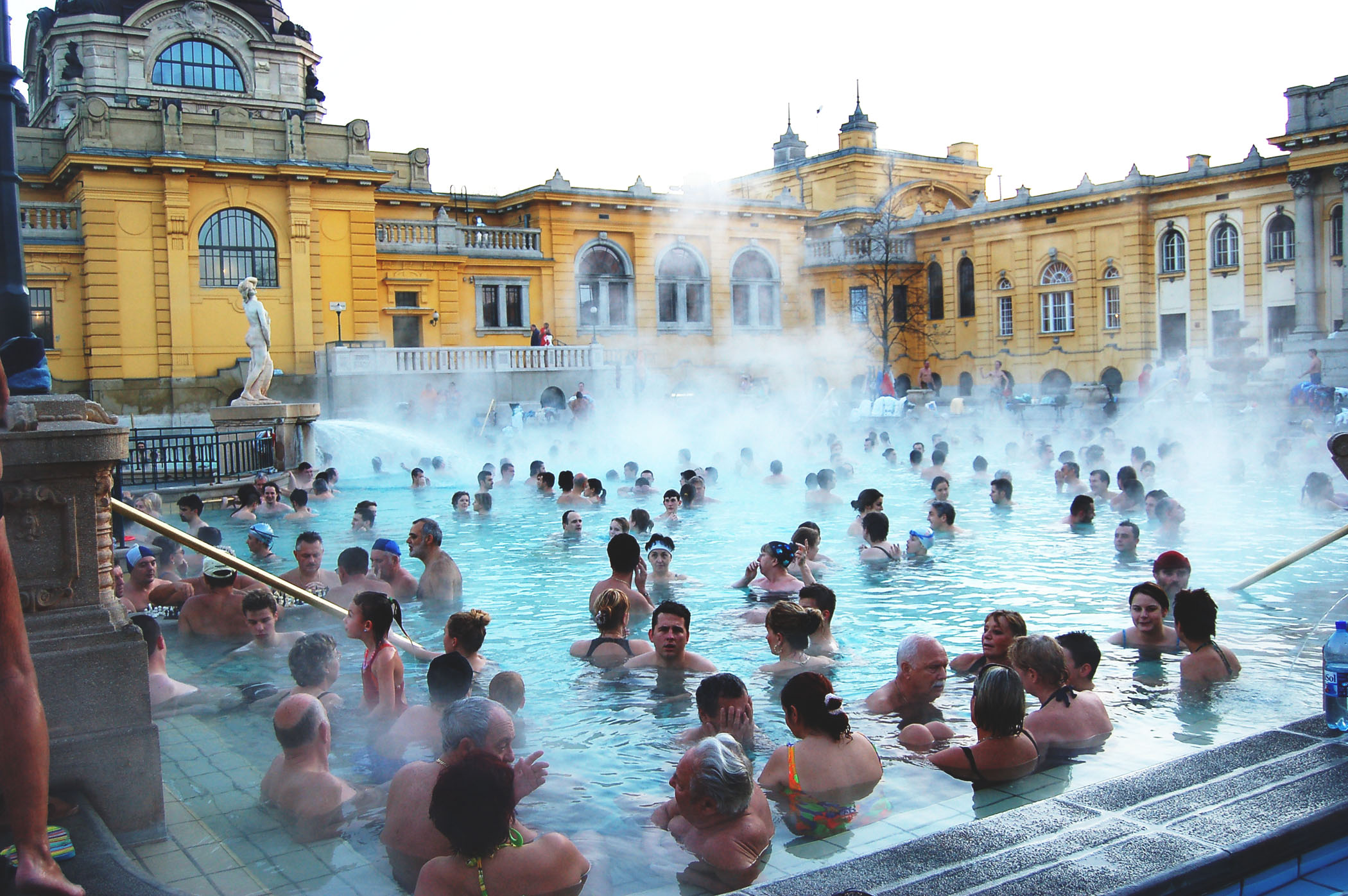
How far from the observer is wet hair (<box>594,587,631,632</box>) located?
7629 millimetres

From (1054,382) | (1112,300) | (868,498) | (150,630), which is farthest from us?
(1054,382)

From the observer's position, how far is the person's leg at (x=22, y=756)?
10.9ft

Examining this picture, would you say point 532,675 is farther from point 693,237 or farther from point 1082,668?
point 693,237

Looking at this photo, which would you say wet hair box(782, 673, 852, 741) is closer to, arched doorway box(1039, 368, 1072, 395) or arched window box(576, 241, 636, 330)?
arched window box(576, 241, 636, 330)

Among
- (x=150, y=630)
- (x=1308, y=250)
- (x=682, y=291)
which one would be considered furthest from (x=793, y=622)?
(x=682, y=291)

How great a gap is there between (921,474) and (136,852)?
16.5 meters

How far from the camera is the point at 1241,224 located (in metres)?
37.5

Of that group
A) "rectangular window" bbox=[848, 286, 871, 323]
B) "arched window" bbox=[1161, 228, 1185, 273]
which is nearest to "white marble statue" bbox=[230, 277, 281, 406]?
"rectangular window" bbox=[848, 286, 871, 323]

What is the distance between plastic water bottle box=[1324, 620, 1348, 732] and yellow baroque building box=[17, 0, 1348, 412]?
89.6 feet

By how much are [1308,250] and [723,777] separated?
1478 inches

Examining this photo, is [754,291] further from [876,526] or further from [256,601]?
[256,601]

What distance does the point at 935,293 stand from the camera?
47344mm

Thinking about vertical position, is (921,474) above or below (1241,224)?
below

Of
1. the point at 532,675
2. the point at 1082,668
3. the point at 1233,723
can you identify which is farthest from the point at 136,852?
the point at 1233,723
